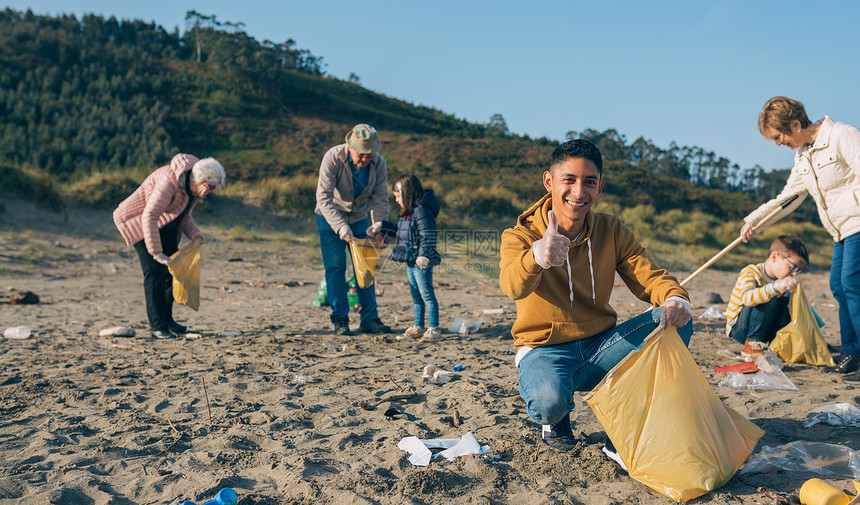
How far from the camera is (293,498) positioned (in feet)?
7.21

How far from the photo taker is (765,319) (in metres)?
4.31

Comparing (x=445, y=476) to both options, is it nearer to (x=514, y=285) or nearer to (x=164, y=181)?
(x=514, y=285)

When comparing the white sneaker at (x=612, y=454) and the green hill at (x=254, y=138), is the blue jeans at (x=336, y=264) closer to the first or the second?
the white sneaker at (x=612, y=454)

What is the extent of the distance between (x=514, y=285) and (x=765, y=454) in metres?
1.38

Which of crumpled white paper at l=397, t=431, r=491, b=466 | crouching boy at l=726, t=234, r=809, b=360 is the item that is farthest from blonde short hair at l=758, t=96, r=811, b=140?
crumpled white paper at l=397, t=431, r=491, b=466

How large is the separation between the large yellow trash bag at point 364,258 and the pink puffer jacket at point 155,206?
1.52 metres

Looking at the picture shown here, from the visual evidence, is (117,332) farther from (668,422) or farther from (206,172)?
(668,422)

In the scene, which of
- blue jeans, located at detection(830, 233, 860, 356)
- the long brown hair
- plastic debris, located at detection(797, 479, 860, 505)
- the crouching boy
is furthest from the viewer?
the long brown hair

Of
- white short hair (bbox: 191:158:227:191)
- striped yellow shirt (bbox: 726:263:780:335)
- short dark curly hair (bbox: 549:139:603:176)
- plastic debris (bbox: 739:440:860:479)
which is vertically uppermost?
short dark curly hair (bbox: 549:139:603:176)

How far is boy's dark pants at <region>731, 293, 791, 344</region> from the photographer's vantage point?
431cm

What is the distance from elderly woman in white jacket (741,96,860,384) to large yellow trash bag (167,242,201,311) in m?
4.84

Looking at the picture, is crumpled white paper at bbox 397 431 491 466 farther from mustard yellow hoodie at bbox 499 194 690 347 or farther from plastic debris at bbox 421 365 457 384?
plastic debris at bbox 421 365 457 384

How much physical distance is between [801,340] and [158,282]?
539 centimetres

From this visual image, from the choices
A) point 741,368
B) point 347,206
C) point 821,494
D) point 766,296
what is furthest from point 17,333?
point 766,296
